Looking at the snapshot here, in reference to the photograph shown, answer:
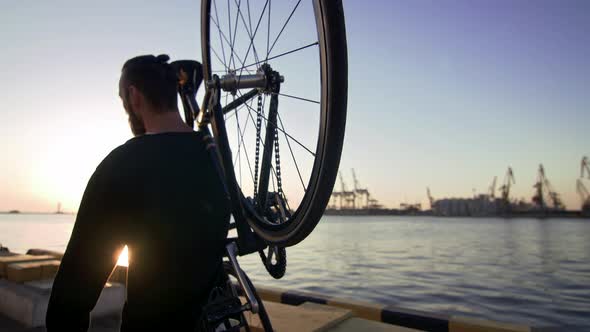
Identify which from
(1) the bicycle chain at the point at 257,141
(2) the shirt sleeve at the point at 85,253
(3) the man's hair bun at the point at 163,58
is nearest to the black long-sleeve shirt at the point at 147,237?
(2) the shirt sleeve at the point at 85,253

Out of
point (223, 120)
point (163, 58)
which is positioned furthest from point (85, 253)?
point (223, 120)

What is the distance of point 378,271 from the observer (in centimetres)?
1623

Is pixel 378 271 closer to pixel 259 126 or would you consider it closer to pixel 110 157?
pixel 259 126

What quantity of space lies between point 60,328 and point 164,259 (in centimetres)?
39

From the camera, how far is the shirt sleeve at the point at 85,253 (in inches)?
48.6

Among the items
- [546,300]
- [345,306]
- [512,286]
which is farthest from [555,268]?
[345,306]

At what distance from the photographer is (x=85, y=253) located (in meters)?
1.24

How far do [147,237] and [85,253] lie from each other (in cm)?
20

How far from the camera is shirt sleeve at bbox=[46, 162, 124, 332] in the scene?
48.6 inches

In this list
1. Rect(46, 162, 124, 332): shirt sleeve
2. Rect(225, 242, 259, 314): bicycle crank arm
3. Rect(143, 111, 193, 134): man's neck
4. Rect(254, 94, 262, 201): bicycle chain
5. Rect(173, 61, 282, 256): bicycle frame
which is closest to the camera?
Rect(46, 162, 124, 332): shirt sleeve

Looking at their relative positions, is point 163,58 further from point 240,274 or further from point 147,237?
point 240,274

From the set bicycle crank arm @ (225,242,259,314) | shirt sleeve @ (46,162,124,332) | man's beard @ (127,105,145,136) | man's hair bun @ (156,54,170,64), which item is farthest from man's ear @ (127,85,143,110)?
bicycle crank arm @ (225,242,259,314)

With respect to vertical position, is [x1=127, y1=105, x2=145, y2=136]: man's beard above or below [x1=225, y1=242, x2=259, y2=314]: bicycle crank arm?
above

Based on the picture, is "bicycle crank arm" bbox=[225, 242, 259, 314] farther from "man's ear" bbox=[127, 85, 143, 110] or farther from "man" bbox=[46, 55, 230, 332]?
"man's ear" bbox=[127, 85, 143, 110]
